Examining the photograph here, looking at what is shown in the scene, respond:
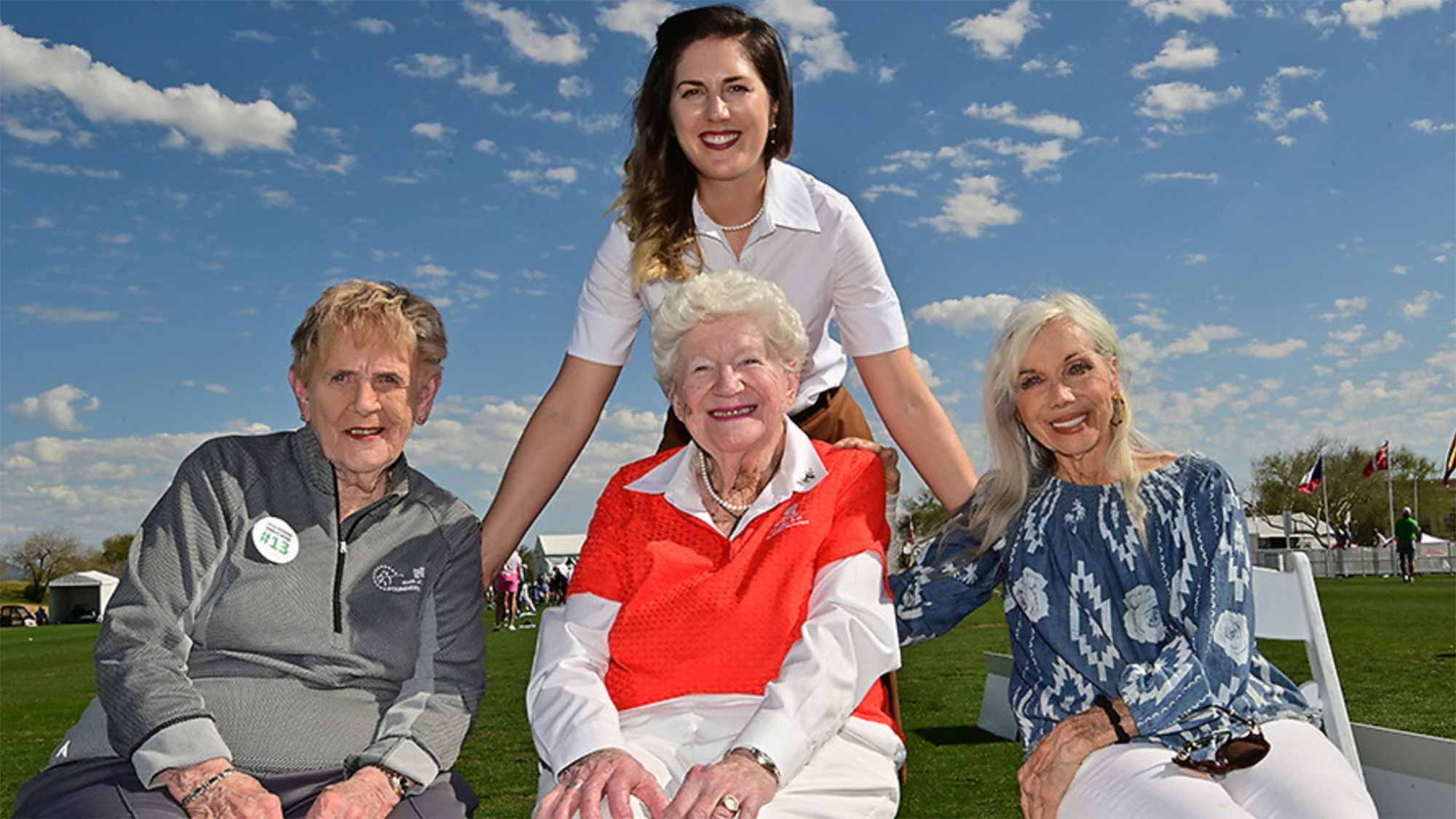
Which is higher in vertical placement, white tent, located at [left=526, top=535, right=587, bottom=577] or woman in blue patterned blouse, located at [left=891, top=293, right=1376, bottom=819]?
woman in blue patterned blouse, located at [left=891, top=293, right=1376, bottom=819]

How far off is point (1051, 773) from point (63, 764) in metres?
2.11

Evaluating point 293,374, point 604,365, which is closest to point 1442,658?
point 604,365

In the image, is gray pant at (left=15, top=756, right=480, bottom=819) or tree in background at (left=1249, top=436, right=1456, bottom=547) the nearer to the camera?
gray pant at (left=15, top=756, right=480, bottom=819)

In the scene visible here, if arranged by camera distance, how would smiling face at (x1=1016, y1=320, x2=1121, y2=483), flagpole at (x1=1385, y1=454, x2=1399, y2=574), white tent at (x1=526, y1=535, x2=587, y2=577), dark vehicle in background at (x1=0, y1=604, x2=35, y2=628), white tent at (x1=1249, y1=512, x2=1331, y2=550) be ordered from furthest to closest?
white tent at (x1=526, y1=535, x2=587, y2=577), white tent at (x1=1249, y1=512, x2=1331, y2=550), flagpole at (x1=1385, y1=454, x2=1399, y2=574), dark vehicle in background at (x1=0, y1=604, x2=35, y2=628), smiling face at (x1=1016, y1=320, x2=1121, y2=483)

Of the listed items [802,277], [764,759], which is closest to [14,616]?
[802,277]

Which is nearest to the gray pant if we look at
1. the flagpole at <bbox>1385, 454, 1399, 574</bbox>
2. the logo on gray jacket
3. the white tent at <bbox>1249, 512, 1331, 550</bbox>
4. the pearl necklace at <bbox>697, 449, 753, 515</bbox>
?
the logo on gray jacket

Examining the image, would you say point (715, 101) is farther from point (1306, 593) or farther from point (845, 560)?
point (1306, 593)

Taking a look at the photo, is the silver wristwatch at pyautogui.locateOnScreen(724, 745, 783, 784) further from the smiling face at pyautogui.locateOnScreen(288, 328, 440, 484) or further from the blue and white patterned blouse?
the smiling face at pyautogui.locateOnScreen(288, 328, 440, 484)

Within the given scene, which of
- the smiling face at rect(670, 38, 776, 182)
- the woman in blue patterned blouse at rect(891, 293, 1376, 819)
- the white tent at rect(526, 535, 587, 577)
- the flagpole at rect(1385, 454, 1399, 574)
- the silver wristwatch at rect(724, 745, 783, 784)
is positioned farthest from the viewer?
the white tent at rect(526, 535, 587, 577)

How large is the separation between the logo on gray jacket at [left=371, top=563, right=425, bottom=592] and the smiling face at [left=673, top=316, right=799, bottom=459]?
73 centimetres

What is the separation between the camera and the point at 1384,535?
200ft

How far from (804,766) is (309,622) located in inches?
44.7

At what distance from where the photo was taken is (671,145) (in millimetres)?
3303

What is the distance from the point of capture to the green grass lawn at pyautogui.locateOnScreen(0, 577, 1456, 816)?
5715mm
